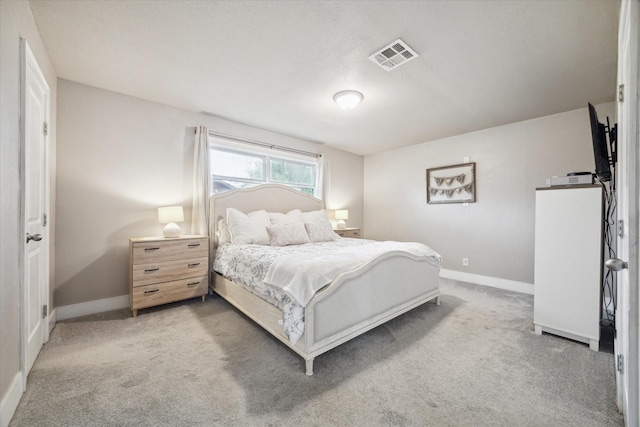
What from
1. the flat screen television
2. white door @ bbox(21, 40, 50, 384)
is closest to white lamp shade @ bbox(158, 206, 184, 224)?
white door @ bbox(21, 40, 50, 384)

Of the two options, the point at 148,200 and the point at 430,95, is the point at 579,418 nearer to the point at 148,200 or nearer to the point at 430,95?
the point at 430,95

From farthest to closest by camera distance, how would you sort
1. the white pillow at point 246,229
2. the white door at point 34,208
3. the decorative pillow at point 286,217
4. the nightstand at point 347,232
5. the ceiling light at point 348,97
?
the nightstand at point 347,232 < the decorative pillow at point 286,217 < the white pillow at point 246,229 < the ceiling light at point 348,97 < the white door at point 34,208

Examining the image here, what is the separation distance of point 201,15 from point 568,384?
11.4ft

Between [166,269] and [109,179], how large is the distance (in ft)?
3.97

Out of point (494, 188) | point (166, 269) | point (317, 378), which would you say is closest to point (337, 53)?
point (317, 378)

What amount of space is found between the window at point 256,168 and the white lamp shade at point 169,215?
2.52 ft

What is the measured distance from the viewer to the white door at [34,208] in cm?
160

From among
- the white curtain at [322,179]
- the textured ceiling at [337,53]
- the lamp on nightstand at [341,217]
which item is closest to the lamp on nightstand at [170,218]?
the textured ceiling at [337,53]

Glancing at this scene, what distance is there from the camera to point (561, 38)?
1.91 meters

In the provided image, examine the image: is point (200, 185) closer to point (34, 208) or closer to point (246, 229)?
point (246, 229)

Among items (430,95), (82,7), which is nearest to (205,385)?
(82,7)

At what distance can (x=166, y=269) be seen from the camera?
9.17 feet

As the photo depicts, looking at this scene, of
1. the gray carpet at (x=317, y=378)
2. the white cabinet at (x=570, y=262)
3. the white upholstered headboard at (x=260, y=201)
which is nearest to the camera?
the gray carpet at (x=317, y=378)

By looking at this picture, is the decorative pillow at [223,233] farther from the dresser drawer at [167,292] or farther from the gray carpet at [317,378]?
the gray carpet at [317,378]
